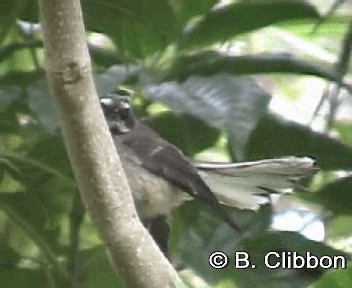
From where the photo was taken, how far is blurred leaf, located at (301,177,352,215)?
2.98ft

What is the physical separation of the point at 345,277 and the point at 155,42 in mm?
446

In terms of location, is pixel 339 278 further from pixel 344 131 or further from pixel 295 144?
pixel 344 131

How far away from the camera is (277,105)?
1114 millimetres

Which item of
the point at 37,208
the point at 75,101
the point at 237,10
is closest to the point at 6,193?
the point at 37,208

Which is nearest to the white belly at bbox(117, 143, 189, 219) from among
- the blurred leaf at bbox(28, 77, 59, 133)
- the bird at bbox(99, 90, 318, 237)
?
the bird at bbox(99, 90, 318, 237)

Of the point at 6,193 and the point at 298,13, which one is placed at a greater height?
the point at 298,13

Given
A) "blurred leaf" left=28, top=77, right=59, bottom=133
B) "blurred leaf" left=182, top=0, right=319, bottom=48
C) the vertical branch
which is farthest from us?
"blurred leaf" left=182, top=0, right=319, bottom=48

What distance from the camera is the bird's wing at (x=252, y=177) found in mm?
830

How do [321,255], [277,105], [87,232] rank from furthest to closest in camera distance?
[277,105], [87,232], [321,255]

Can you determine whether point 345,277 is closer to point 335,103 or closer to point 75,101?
point 75,101

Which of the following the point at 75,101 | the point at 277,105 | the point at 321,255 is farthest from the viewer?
the point at 277,105

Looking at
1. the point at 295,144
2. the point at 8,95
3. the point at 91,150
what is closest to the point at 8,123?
the point at 8,95

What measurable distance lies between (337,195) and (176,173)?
0.58ft

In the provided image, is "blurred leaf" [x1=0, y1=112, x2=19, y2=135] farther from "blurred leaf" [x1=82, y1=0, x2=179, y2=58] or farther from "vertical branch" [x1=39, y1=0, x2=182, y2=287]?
"vertical branch" [x1=39, y1=0, x2=182, y2=287]
